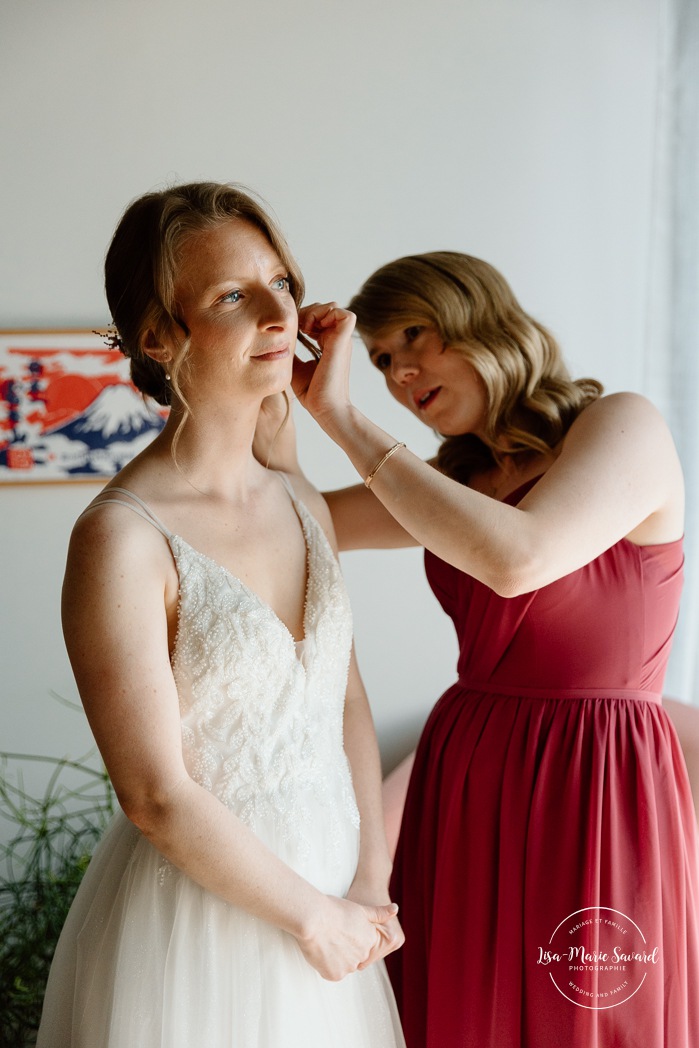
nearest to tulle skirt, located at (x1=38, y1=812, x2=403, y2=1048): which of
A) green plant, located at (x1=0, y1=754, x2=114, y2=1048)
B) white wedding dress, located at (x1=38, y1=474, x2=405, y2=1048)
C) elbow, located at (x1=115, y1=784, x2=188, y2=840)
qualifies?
white wedding dress, located at (x1=38, y1=474, x2=405, y2=1048)

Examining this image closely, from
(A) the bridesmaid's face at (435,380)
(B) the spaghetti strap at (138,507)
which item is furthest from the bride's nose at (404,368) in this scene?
(B) the spaghetti strap at (138,507)

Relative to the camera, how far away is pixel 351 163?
112 inches

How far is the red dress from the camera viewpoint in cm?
146

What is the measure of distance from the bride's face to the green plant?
151 centimetres

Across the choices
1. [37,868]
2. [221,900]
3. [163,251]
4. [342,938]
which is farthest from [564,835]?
[37,868]

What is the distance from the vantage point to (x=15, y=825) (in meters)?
2.86

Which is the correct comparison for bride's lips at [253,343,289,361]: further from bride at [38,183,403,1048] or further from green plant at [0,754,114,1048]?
green plant at [0,754,114,1048]

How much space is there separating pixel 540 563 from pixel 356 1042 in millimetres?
753

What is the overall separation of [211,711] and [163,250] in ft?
2.17

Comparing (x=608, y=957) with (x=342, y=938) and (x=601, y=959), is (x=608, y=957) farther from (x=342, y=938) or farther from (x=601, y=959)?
(x=342, y=938)

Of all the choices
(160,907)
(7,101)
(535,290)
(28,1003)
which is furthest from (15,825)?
(535,290)

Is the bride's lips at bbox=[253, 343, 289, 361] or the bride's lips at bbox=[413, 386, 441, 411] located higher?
the bride's lips at bbox=[413, 386, 441, 411]

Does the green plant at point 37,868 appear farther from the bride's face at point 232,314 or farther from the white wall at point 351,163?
the bride's face at point 232,314

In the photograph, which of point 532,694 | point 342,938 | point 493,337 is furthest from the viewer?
point 493,337
